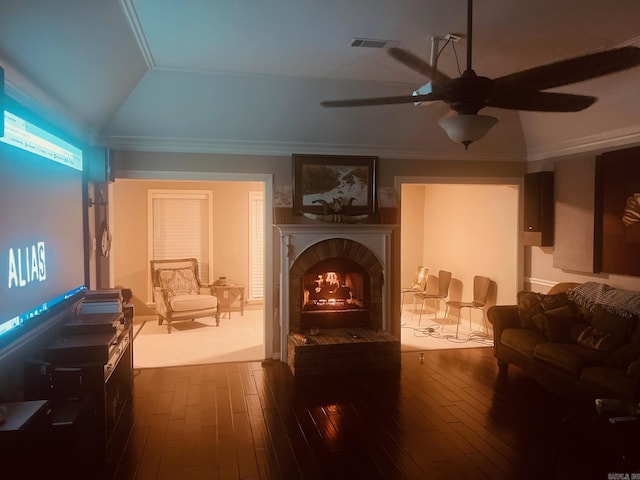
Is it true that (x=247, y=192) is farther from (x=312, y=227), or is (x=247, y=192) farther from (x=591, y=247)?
(x=591, y=247)

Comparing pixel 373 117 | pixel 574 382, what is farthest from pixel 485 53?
pixel 574 382

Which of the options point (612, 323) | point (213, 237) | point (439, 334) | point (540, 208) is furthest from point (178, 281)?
point (612, 323)

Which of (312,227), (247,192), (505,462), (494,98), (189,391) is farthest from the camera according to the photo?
Result: (247,192)

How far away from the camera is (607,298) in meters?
4.35

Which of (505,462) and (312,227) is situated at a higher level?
(312,227)

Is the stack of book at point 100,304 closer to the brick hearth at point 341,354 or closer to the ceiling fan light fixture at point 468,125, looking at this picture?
the brick hearth at point 341,354

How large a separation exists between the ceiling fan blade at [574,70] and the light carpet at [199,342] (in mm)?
4072

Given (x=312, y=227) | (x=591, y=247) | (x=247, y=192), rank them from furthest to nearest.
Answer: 1. (x=247, y=192)
2. (x=312, y=227)
3. (x=591, y=247)

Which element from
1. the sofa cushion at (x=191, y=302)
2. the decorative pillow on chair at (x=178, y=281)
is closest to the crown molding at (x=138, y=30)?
the sofa cushion at (x=191, y=302)

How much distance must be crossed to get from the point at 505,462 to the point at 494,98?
228cm

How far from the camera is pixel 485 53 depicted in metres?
3.90

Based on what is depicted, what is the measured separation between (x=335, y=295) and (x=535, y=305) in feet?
7.11

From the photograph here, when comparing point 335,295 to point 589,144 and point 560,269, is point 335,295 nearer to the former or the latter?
point 560,269

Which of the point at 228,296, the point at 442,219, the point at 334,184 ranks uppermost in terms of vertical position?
the point at 334,184
